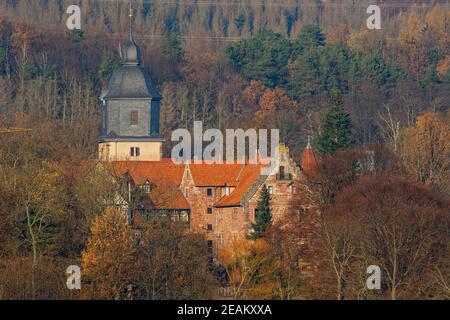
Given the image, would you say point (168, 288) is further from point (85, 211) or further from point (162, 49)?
point (162, 49)

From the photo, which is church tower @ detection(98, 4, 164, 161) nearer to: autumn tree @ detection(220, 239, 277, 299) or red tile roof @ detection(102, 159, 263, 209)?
red tile roof @ detection(102, 159, 263, 209)

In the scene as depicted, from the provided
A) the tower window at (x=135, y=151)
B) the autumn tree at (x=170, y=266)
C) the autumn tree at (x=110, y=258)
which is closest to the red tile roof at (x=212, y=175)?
the tower window at (x=135, y=151)

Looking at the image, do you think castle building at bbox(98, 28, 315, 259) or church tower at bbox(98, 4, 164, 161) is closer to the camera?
castle building at bbox(98, 28, 315, 259)

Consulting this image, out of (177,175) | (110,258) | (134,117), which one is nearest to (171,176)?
(177,175)

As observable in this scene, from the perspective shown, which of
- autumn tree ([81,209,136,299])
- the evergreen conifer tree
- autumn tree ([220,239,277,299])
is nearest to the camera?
autumn tree ([220,239,277,299])

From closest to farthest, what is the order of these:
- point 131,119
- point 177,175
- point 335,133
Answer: point 335,133 → point 177,175 → point 131,119

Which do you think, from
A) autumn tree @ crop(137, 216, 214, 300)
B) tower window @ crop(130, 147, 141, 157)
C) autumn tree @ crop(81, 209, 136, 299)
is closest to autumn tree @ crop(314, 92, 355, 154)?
tower window @ crop(130, 147, 141, 157)

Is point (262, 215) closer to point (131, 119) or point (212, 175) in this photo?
point (212, 175)
